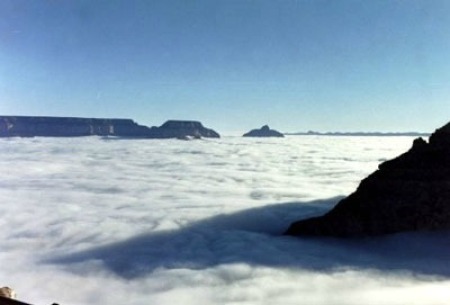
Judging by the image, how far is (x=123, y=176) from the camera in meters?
190

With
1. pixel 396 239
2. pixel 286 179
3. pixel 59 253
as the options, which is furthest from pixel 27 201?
pixel 396 239

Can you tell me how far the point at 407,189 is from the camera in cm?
5575

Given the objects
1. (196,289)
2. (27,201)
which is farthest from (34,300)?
(27,201)

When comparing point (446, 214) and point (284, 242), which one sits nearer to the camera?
point (446, 214)

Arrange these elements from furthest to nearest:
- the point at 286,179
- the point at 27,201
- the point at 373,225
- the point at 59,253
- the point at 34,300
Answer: the point at 286,179 < the point at 27,201 < the point at 59,253 < the point at 373,225 < the point at 34,300

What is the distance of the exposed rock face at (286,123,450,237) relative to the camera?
54.2m

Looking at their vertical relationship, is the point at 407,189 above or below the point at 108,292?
above

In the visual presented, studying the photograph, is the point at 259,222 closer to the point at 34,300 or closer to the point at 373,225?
the point at 373,225

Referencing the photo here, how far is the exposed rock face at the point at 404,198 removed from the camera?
54188 millimetres

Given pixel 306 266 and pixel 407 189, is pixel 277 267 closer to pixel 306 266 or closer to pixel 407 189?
pixel 306 266

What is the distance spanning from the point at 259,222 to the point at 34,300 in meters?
41.8

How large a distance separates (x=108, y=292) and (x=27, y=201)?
3242 inches

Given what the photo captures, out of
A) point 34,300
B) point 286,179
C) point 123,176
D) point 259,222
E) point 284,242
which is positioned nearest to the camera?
point 34,300

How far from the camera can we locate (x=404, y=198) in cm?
5575
